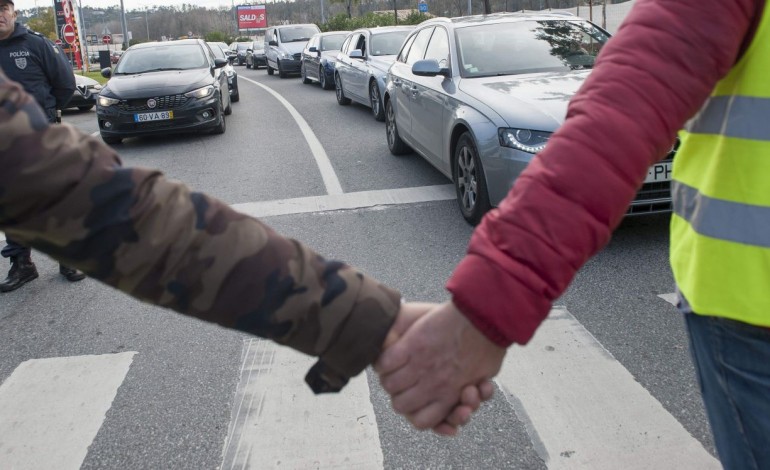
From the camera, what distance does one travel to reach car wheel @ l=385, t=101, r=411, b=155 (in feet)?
29.9

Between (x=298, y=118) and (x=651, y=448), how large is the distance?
11.8 m

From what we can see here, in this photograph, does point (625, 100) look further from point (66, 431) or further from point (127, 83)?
point (127, 83)

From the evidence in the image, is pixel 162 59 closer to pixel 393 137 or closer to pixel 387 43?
pixel 387 43

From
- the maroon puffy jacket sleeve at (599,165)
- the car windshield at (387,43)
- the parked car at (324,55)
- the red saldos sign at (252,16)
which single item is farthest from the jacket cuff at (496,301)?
the red saldos sign at (252,16)

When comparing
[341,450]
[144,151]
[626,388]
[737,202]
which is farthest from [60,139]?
[144,151]

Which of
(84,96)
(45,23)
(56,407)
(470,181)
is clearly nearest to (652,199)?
(470,181)

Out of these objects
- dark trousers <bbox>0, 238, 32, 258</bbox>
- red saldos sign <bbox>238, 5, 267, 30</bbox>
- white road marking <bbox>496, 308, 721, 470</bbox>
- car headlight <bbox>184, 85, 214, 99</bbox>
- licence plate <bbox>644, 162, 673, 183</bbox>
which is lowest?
white road marking <bbox>496, 308, 721, 470</bbox>

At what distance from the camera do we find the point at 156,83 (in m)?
11.5

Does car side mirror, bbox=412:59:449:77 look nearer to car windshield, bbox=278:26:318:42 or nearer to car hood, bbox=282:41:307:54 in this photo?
car hood, bbox=282:41:307:54

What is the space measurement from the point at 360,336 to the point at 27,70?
4.87 metres

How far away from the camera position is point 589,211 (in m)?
1.20

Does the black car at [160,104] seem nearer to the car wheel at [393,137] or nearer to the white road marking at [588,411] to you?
the car wheel at [393,137]

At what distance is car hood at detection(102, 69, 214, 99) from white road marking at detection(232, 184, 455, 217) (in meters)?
5.01

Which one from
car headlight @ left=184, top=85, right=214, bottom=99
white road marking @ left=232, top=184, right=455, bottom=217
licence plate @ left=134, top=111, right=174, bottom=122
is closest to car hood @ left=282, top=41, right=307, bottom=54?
car headlight @ left=184, top=85, right=214, bottom=99
